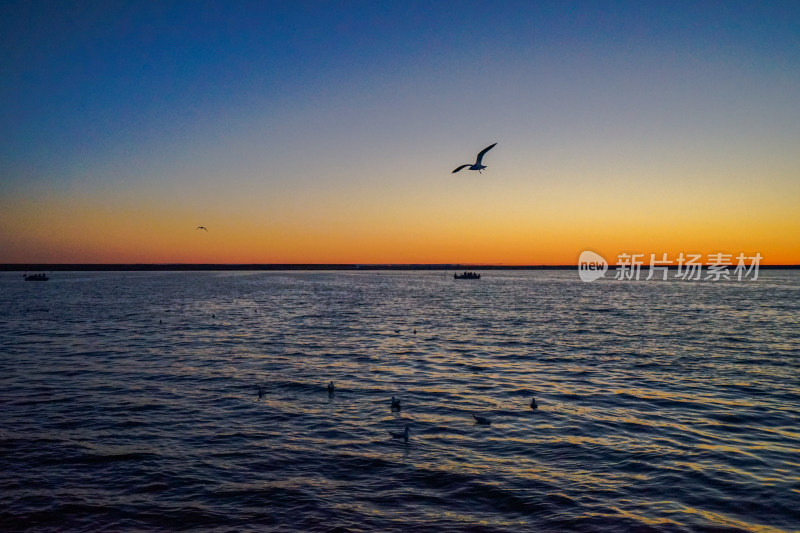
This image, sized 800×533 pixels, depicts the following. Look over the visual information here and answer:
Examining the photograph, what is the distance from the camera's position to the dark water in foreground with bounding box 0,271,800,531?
9883mm

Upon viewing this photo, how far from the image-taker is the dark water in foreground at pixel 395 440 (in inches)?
389

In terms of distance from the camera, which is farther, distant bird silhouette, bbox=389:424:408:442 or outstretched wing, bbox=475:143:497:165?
outstretched wing, bbox=475:143:497:165

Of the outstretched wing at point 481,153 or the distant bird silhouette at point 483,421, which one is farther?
the outstretched wing at point 481,153

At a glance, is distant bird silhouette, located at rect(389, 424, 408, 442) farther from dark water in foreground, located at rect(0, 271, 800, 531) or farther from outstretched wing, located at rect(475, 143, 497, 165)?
outstretched wing, located at rect(475, 143, 497, 165)

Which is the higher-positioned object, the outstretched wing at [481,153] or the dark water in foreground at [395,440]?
the outstretched wing at [481,153]

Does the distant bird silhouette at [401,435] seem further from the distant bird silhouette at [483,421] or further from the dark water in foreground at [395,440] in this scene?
the distant bird silhouette at [483,421]

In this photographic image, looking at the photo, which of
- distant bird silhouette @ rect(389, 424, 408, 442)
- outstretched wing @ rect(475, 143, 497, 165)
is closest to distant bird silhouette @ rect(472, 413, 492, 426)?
distant bird silhouette @ rect(389, 424, 408, 442)

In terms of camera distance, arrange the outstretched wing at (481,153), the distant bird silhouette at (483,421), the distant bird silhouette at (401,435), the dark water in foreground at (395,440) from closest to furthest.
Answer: the dark water in foreground at (395,440)
the distant bird silhouette at (401,435)
the distant bird silhouette at (483,421)
the outstretched wing at (481,153)

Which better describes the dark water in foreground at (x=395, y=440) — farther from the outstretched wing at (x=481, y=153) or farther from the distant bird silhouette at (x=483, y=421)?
the outstretched wing at (x=481, y=153)

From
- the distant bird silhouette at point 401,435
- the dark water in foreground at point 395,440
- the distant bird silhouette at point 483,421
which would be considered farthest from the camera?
the distant bird silhouette at point 483,421

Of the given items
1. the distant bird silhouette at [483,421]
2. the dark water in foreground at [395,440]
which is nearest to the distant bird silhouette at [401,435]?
the dark water in foreground at [395,440]

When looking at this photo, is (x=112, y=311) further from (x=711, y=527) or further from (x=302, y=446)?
(x=711, y=527)

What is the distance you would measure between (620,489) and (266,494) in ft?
22.3

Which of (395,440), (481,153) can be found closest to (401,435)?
(395,440)
